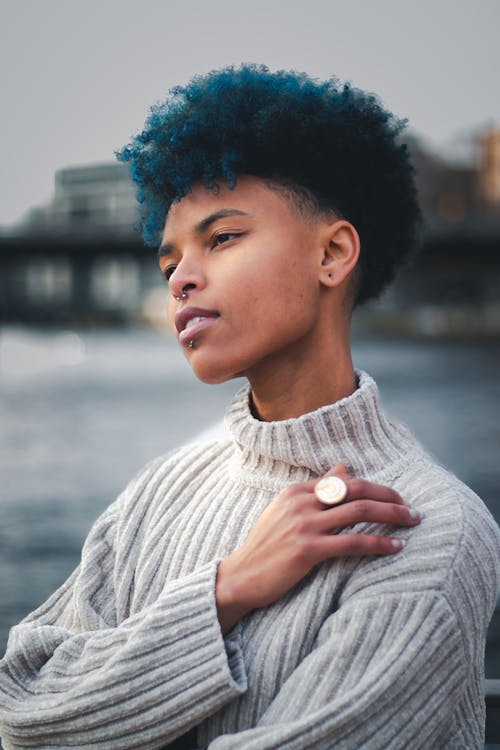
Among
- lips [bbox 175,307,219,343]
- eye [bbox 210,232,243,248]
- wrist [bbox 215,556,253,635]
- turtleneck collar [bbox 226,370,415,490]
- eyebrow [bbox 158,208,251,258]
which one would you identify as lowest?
wrist [bbox 215,556,253,635]

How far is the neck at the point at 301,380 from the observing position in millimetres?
1400

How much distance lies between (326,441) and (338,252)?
0.29 meters

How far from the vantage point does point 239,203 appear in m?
1.33

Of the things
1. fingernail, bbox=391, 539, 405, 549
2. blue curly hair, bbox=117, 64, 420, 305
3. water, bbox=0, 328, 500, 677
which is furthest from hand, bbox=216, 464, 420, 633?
water, bbox=0, 328, 500, 677

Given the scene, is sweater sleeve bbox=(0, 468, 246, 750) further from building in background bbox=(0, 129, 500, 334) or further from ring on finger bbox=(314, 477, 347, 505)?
building in background bbox=(0, 129, 500, 334)

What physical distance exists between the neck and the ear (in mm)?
106

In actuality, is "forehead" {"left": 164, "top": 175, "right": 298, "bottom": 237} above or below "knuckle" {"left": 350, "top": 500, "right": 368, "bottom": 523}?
above

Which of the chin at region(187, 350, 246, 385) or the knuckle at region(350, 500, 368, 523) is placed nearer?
the knuckle at region(350, 500, 368, 523)

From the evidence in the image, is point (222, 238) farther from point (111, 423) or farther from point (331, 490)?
point (111, 423)

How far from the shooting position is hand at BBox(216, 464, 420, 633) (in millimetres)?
1176

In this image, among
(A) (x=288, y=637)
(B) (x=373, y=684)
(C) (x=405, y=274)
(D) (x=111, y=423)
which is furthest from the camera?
(C) (x=405, y=274)

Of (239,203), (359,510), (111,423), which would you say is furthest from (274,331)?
(111,423)

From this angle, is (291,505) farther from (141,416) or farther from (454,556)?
(141,416)

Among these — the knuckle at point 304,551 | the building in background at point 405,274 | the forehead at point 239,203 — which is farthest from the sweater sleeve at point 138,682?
the building in background at point 405,274
